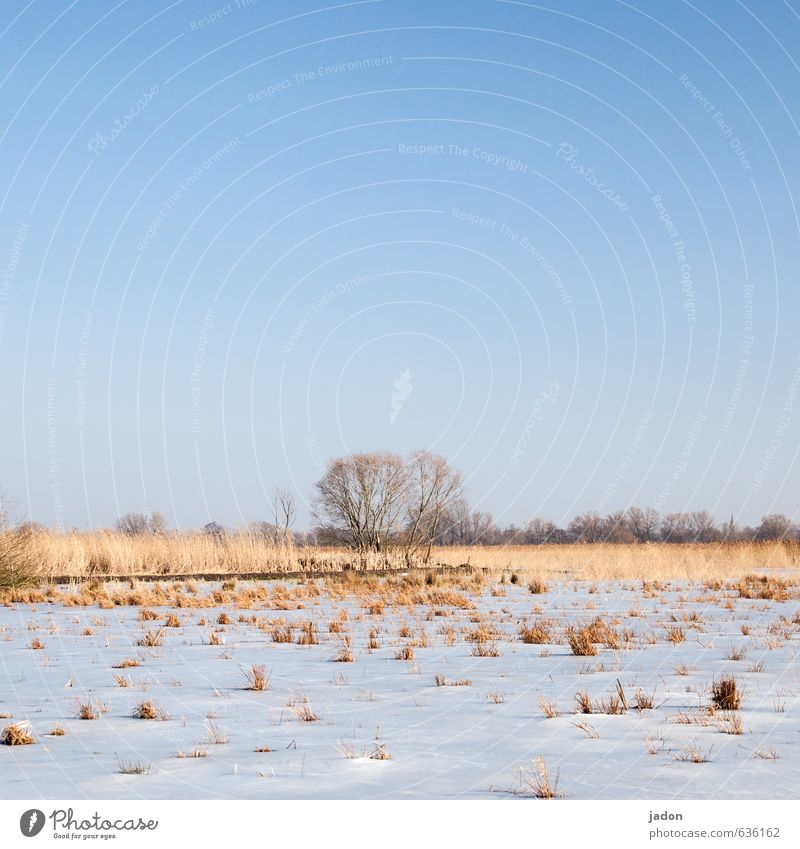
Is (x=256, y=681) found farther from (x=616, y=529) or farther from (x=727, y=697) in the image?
(x=616, y=529)

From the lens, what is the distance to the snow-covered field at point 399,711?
498cm

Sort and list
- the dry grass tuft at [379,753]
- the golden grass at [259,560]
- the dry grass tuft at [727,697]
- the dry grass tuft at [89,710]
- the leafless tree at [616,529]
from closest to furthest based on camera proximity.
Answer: the dry grass tuft at [379,753] → the dry grass tuft at [89,710] → the dry grass tuft at [727,697] → the golden grass at [259,560] → the leafless tree at [616,529]

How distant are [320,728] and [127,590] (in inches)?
595

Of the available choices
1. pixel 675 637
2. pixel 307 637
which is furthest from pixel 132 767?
pixel 675 637

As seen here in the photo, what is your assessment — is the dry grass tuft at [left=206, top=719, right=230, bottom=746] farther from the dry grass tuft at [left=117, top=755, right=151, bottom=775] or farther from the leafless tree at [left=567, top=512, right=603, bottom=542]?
the leafless tree at [left=567, top=512, right=603, bottom=542]

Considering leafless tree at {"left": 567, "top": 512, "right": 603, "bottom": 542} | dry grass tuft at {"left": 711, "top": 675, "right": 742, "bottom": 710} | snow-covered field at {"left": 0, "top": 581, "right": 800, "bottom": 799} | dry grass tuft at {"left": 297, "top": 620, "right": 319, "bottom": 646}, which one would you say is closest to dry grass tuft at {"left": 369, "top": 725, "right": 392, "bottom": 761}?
snow-covered field at {"left": 0, "top": 581, "right": 800, "bottom": 799}

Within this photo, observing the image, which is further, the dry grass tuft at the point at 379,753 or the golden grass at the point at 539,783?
the dry grass tuft at the point at 379,753

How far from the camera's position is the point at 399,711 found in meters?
7.04

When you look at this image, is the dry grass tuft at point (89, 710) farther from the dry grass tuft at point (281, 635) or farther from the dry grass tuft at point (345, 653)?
the dry grass tuft at point (281, 635)

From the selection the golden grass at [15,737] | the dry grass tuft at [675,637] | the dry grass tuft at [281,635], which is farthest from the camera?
the dry grass tuft at [281,635]


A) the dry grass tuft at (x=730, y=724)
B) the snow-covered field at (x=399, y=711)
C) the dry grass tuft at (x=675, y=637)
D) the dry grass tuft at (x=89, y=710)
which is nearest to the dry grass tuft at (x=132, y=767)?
the snow-covered field at (x=399, y=711)

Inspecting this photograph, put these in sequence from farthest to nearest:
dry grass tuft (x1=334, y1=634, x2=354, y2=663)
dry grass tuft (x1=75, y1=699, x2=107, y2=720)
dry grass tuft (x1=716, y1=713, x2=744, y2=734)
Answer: dry grass tuft (x1=334, y1=634, x2=354, y2=663) → dry grass tuft (x1=75, y1=699, x2=107, y2=720) → dry grass tuft (x1=716, y1=713, x2=744, y2=734)

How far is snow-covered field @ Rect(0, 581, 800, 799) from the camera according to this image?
498 cm
